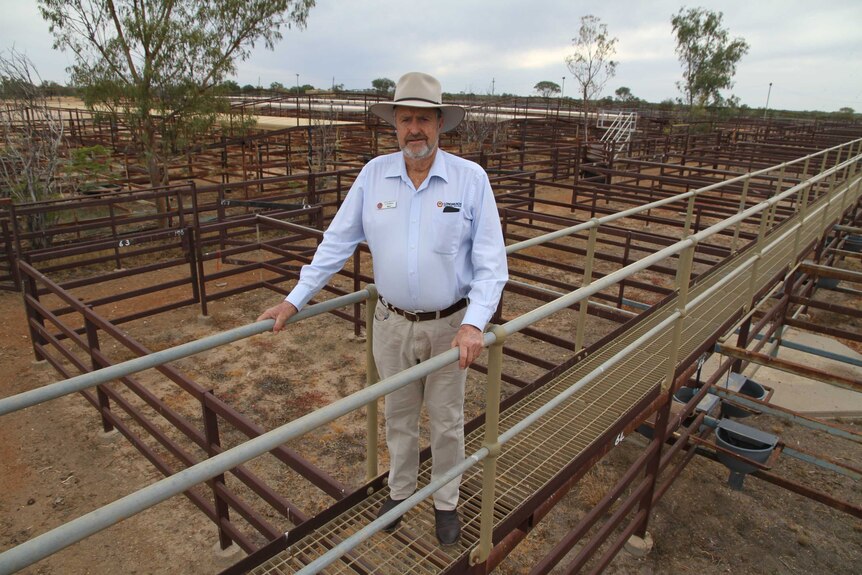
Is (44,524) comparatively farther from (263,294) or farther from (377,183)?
(263,294)

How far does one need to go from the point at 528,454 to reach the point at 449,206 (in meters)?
1.47

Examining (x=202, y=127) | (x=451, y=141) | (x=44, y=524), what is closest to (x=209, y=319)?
(x=44, y=524)

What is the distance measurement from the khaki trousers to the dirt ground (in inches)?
68.3

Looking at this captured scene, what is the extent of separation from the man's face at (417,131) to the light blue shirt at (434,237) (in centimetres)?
7

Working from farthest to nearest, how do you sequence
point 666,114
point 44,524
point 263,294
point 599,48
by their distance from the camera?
point 666,114 → point 599,48 → point 263,294 → point 44,524

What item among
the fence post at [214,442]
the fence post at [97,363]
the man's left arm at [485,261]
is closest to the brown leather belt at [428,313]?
the man's left arm at [485,261]

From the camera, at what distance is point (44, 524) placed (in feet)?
13.1

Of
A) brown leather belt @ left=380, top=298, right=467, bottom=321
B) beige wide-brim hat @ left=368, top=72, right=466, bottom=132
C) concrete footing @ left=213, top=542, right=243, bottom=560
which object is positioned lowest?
concrete footing @ left=213, top=542, right=243, bottom=560

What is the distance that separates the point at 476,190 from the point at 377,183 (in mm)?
424

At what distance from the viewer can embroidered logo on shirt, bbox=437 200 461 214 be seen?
2.24 m

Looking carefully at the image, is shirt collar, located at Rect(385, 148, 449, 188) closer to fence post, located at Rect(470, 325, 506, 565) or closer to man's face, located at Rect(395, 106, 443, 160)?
man's face, located at Rect(395, 106, 443, 160)

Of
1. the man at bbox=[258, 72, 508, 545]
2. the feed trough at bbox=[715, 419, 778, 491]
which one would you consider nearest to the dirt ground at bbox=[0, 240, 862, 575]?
the feed trough at bbox=[715, 419, 778, 491]

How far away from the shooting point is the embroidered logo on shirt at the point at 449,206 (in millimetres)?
2242

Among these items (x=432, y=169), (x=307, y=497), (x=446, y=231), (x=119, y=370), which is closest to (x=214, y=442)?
(x=307, y=497)
